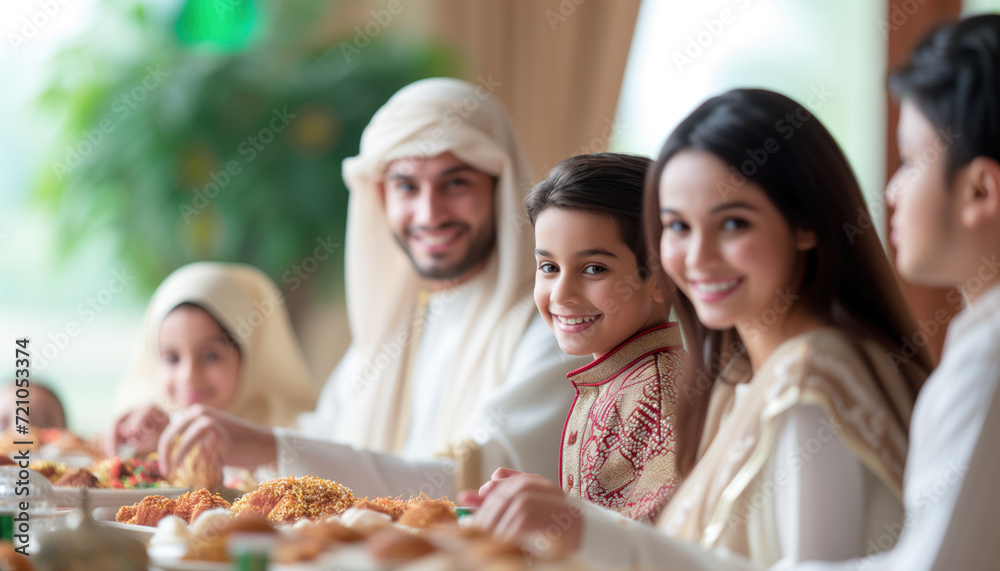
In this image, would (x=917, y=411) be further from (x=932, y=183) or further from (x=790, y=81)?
(x=790, y=81)

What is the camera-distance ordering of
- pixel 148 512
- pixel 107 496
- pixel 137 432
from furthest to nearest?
pixel 137 432, pixel 107 496, pixel 148 512

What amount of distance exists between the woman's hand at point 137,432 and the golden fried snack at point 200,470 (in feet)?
2.16

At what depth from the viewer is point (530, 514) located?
2.68 feet

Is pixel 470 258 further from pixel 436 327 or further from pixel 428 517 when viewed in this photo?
pixel 428 517

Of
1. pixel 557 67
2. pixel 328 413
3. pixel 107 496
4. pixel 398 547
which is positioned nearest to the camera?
pixel 398 547

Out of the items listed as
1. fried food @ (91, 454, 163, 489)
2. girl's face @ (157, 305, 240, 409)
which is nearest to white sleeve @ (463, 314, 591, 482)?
fried food @ (91, 454, 163, 489)

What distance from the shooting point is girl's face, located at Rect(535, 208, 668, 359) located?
47.7 inches

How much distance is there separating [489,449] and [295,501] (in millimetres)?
716

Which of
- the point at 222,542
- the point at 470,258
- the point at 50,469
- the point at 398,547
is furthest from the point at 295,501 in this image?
the point at 470,258

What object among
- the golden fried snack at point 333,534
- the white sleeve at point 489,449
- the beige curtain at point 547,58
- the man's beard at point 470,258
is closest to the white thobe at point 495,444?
the white sleeve at point 489,449

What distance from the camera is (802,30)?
11.2 feet

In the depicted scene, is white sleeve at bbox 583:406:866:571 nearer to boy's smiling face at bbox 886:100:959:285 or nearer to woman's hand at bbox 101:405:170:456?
boy's smiling face at bbox 886:100:959:285

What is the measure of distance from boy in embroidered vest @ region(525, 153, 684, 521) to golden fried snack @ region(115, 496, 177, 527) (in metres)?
0.54

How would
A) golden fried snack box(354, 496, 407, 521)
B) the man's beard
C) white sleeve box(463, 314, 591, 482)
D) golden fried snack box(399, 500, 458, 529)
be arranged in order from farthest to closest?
1. the man's beard
2. white sleeve box(463, 314, 591, 482)
3. golden fried snack box(354, 496, 407, 521)
4. golden fried snack box(399, 500, 458, 529)
